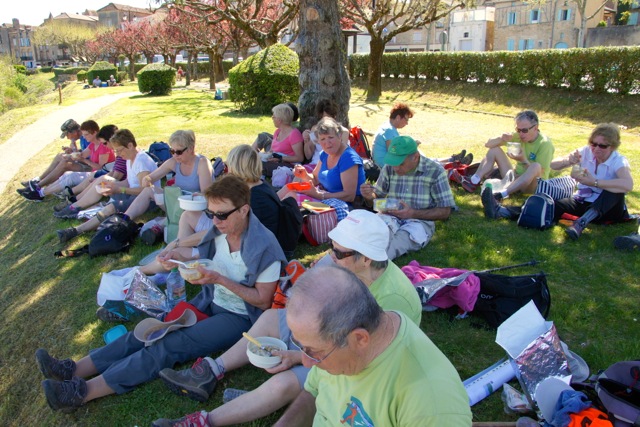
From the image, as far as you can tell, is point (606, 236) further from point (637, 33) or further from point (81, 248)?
point (637, 33)

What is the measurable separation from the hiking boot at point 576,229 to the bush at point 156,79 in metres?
23.2

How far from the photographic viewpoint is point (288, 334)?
2.97 m

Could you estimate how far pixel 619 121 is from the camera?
13.2m

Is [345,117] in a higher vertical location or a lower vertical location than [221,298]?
higher

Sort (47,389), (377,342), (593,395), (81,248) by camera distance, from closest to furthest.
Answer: (377,342) < (593,395) < (47,389) < (81,248)

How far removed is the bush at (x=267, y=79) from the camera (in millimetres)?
14445

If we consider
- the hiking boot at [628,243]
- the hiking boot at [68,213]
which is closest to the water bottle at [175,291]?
the hiking boot at [68,213]

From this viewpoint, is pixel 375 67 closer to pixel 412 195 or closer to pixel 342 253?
pixel 412 195

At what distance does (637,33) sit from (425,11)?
88.4 feet

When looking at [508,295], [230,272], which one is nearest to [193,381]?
[230,272]

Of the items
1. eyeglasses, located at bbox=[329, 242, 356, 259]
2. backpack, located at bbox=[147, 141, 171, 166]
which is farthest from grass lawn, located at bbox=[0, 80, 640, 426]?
backpack, located at bbox=[147, 141, 171, 166]

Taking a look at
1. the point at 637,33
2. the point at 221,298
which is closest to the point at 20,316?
the point at 221,298

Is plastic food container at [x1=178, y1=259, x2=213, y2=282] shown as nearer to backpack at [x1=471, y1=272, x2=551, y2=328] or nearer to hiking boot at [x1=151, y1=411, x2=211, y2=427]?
hiking boot at [x1=151, y1=411, x2=211, y2=427]

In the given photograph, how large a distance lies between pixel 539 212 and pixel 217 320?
3.77 meters
